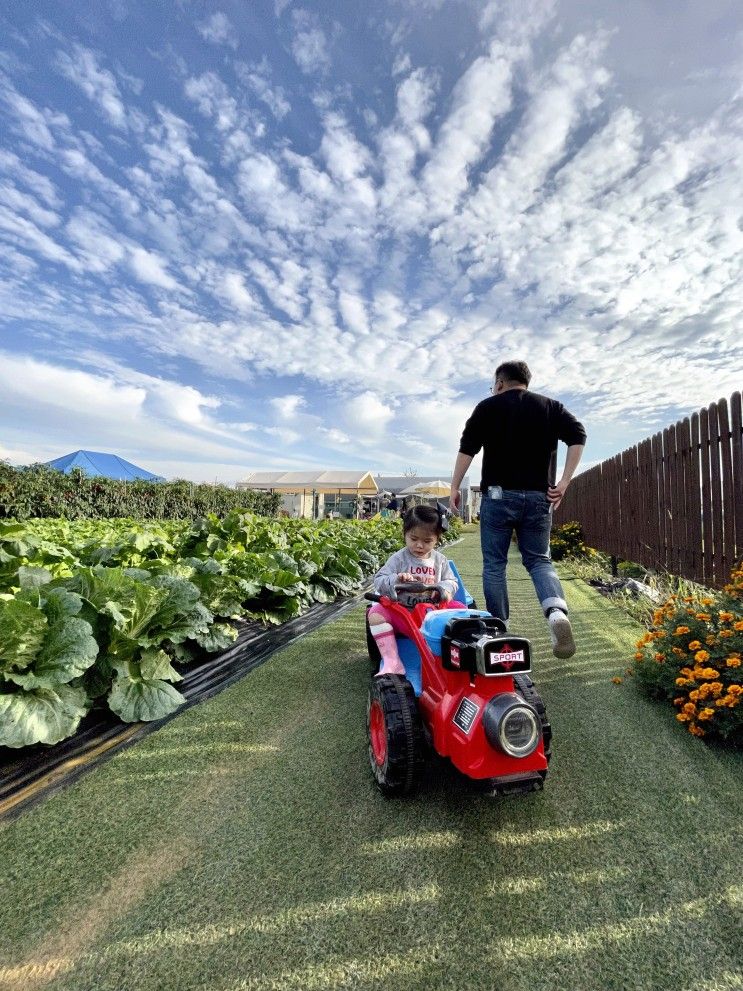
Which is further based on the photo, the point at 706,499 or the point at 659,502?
the point at 659,502

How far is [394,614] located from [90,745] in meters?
1.37

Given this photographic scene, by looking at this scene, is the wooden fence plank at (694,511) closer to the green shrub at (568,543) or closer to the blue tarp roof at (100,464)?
the green shrub at (568,543)

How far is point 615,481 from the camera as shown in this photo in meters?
7.53

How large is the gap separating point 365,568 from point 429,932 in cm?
586

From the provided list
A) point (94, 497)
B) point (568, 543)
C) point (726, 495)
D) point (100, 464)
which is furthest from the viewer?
point (100, 464)

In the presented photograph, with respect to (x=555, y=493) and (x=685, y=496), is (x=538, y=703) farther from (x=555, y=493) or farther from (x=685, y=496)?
(x=685, y=496)

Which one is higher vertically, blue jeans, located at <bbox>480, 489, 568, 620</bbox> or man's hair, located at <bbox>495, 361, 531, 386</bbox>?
man's hair, located at <bbox>495, 361, 531, 386</bbox>

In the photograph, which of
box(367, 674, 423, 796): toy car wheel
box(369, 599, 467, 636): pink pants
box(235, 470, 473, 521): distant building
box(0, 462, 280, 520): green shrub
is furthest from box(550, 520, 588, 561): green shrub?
box(235, 470, 473, 521): distant building

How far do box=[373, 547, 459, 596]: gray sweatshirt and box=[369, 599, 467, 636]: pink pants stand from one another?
157 mm

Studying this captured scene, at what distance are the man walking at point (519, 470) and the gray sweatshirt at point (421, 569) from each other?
27 cm

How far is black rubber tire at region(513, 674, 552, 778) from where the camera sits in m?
1.44

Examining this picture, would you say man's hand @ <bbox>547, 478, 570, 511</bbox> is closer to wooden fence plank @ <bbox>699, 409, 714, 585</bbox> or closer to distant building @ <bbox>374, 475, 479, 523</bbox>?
wooden fence plank @ <bbox>699, 409, 714, 585</bbox>

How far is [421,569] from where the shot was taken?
8.23 feet

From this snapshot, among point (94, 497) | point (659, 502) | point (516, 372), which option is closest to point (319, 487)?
point (94, 497)
